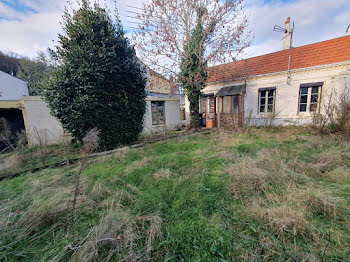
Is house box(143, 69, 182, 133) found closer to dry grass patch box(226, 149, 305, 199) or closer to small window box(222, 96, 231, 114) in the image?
small window box(222, 96, 231, 114)

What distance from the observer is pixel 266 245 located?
1459 millimetres

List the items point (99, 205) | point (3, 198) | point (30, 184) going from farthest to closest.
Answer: point (30, 184) → point (3, 198) → point (99, 205)

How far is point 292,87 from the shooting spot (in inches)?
346

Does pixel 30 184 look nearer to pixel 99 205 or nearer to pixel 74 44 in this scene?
pixel 99 205

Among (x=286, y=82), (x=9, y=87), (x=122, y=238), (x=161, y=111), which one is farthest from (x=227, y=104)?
(x=9, y=87)

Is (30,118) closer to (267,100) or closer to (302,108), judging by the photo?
(267,100)

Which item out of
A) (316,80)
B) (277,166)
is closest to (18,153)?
(277,166)

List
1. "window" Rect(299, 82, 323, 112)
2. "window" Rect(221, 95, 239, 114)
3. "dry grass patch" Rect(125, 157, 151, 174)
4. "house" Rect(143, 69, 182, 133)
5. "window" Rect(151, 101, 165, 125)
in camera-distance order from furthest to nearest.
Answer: "window" Rect(221, 95, 239, 114) < "window" Rect(151, 101, 165, 125) < "house" Rect(143, 69, 182, 133) < "window" Rect(299, 82, 323, 112) < "dry grass patch" Rect(125, 157, 151, 174)

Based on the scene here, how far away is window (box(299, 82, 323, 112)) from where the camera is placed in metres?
8.21

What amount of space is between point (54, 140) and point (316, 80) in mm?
14753

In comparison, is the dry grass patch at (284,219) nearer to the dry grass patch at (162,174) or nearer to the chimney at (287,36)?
the dry grass patch at (162,174)

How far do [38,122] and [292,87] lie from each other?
14.4 metres

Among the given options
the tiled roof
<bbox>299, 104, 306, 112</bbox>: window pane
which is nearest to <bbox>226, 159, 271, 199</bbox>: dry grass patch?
the tiled roof

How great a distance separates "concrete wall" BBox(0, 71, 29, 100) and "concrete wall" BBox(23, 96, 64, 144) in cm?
1529
